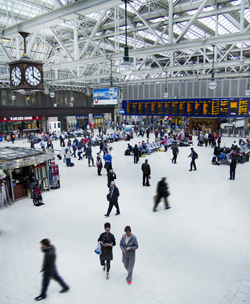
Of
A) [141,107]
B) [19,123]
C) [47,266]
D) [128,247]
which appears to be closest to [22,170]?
[47,266]

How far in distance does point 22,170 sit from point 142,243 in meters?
6.94

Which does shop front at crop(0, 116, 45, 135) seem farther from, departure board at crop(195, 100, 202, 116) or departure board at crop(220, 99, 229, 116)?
departure board at crop(220, 99, 229, 116)

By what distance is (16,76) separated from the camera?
860 cm

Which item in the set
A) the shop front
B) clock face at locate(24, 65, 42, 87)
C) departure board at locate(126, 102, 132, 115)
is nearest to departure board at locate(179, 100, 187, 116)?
departure board at locate(126, 102, 132, 115)

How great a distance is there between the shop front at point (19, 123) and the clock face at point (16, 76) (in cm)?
2553

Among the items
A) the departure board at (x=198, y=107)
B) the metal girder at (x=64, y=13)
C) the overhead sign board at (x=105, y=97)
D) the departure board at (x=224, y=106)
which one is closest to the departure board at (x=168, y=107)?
the departure board at (x=198, y=107)

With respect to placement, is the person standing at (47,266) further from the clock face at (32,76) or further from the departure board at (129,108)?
the departure board at (129,108)

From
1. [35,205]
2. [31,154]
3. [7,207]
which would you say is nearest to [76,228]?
[35,205]

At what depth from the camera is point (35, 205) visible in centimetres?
973

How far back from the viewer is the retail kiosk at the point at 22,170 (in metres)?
9.98

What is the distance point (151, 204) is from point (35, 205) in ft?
14.2

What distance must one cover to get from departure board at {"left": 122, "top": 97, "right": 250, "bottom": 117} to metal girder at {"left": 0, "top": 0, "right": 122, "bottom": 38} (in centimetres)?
1812

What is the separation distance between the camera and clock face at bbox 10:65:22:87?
848 cm

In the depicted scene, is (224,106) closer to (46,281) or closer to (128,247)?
(128,247)
